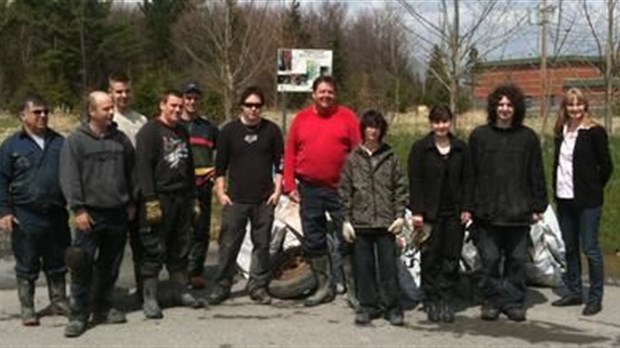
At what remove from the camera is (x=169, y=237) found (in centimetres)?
743

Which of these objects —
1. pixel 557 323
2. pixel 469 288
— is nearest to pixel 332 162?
pixel 469 288

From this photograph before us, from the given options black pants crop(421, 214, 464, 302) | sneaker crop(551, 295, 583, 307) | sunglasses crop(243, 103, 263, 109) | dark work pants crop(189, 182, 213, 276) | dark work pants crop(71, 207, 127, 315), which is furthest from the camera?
dark work pants crop(189, 182, 213, 276)

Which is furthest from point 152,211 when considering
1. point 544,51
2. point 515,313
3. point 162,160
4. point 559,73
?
point 559,73

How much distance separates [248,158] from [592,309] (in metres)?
3.08

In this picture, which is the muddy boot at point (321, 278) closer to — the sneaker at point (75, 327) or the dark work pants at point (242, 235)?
the dark work pants at point (242, 235)

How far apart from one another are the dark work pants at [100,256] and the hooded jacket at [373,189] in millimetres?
1772

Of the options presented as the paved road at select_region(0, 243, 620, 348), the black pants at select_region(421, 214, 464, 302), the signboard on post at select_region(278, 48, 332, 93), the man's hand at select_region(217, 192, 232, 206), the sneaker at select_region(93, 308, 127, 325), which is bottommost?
the paved road at select_region(0, 243, 620, 348)

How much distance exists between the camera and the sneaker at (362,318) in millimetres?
6953

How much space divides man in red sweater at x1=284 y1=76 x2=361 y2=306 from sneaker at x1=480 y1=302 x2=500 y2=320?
105 centimetres

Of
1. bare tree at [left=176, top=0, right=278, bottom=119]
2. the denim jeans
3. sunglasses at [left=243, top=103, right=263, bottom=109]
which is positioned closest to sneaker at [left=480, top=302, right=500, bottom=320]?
the denim jeans

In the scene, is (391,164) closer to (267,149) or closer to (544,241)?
(267,149)

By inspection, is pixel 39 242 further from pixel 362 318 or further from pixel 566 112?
pixel 566 112

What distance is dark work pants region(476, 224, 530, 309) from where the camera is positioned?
717 centimetres

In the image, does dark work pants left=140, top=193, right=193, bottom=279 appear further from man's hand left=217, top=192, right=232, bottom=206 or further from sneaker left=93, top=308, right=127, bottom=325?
sneaker left=93, top=308, right=127, bottom=325
